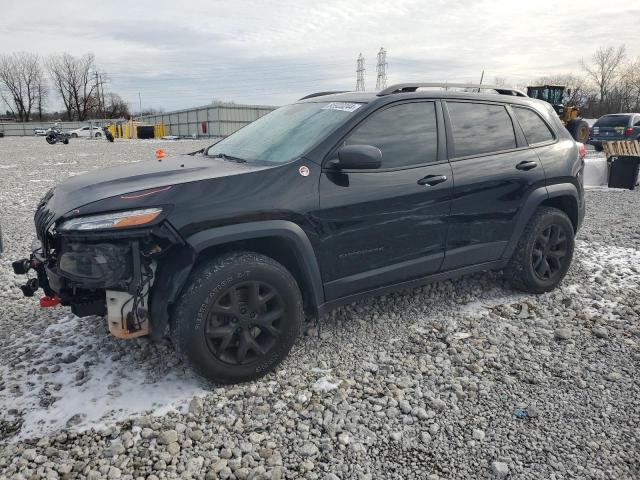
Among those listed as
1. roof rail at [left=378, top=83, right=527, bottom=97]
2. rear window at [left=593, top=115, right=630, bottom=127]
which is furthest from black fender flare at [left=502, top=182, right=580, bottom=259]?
rear window at [left=593, top=115, right=630, bottom=127]

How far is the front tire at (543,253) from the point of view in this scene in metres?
4.18

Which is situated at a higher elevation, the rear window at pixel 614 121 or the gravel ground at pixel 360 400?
the rear window at pixel 614 121

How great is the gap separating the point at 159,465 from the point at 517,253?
321 centimetres

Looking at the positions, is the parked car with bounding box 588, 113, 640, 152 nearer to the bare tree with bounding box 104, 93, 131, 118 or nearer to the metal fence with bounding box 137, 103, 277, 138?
the metal fence with bounding box 137, 103, 277, 138

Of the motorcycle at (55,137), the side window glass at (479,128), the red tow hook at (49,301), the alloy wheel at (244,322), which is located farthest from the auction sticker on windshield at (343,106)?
the motorcycle at (55,137)

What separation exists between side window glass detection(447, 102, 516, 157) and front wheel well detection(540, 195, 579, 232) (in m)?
0.73

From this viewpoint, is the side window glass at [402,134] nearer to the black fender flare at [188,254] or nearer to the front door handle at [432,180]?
the front door handle at [432,180]

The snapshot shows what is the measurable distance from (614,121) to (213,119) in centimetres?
3164

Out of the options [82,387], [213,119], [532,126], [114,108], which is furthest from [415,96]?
[114,108]

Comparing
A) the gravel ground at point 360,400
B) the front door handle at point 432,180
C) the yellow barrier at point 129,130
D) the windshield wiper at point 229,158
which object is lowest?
the gravel ground at point 360,400

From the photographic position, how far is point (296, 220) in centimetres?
296

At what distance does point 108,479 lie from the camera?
7.35ft

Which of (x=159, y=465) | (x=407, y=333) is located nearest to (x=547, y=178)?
(x=407, y=333)

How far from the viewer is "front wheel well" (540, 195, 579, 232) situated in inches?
174
